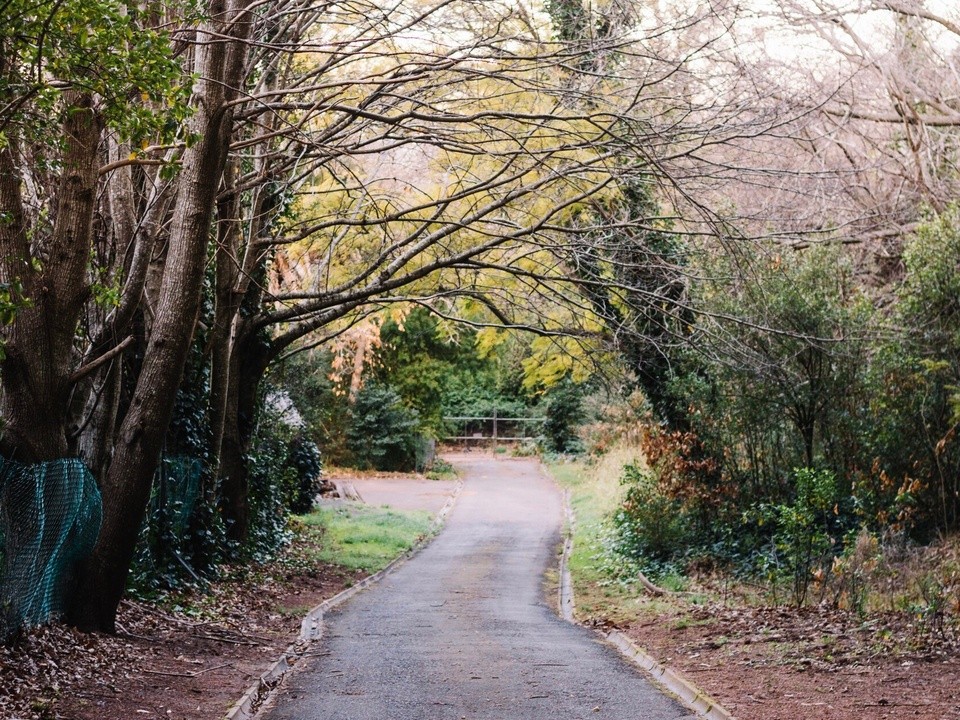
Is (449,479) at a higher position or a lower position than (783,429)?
lower

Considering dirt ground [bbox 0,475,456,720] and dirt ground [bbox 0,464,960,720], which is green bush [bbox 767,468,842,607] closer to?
dirt ground [bbox 0,464,960,720]

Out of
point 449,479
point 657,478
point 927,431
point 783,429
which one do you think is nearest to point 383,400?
point 449,479

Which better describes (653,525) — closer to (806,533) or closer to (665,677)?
(806,533)

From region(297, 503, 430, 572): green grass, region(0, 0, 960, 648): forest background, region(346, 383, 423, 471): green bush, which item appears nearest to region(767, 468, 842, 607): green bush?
region(0, 0, 960, 648): forest background

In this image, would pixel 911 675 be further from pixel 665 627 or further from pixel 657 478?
pixel 657 478

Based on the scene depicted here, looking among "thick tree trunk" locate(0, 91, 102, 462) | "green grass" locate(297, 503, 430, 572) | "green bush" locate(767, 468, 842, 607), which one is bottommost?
"green grass" locate(297, 503, 430, 572)

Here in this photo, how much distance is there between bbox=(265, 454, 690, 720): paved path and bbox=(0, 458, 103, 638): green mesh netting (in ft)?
8.22

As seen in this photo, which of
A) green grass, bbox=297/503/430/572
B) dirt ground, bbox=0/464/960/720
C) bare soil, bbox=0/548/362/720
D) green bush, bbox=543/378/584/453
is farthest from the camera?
green bush, bbox=543/378/584/453

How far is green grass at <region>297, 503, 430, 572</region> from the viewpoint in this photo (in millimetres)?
20484

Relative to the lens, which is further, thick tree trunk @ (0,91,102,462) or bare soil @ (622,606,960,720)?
thick tree trunk @ (0,91,102,462)

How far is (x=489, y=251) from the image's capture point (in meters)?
17.5

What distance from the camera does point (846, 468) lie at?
1628 centimetres

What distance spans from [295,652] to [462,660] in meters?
2.09

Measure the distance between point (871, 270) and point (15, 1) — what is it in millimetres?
18115
